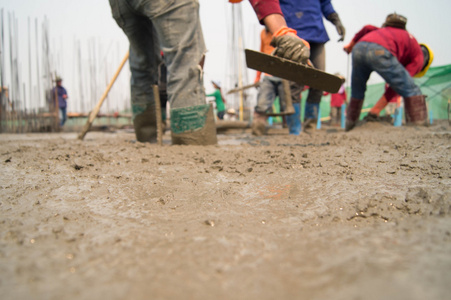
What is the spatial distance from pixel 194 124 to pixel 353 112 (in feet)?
8.11

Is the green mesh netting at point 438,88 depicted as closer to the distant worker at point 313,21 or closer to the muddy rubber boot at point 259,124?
the distant worker at point 313,21

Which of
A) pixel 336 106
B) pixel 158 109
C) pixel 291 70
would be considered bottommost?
pixel 158 109

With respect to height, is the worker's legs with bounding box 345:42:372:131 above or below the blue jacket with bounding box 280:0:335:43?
below

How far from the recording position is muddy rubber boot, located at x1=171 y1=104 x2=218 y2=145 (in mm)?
1604

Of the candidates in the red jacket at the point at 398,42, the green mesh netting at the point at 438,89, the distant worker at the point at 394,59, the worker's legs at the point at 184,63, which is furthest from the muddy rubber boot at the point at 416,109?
the green mesh netting at the point at 438,89

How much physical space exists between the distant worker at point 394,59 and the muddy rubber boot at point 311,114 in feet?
1.88

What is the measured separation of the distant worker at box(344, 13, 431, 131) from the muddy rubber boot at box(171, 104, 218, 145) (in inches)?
81.9

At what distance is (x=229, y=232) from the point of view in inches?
20.7

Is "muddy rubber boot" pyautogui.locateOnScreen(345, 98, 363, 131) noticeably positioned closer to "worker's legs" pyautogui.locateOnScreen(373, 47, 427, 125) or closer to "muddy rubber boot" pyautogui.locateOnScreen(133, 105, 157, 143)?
"worker's legs" pyautogui.locateOnScreen(373, 47, 427, 125)

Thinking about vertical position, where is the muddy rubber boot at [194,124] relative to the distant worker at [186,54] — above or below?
below

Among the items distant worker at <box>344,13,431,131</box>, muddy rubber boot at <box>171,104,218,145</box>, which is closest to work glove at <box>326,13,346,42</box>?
distant worker at <box>344,13,431,131</box>

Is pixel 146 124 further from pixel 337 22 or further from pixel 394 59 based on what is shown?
pixel 394 59

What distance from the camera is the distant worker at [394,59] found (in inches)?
109

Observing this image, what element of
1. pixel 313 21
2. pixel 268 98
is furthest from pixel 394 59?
pixel 268 98
